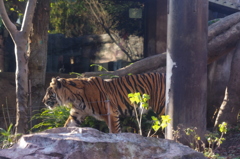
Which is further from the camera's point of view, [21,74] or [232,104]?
[232,104]

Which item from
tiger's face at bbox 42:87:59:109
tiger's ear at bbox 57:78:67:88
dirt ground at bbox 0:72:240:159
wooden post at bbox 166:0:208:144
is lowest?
dirt ground at bbox 0:72:240:159

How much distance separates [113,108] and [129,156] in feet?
11.3

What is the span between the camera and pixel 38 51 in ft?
22.9

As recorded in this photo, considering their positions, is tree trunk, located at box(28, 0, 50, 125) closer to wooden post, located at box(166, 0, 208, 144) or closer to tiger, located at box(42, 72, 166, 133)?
tiger, located at box(42, 72, 166, 133)

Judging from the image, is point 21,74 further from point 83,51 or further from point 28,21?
point 83,51

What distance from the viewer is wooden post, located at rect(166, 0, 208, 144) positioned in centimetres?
402

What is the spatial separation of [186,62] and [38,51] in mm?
3853

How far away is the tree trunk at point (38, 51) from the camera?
695 centimetres

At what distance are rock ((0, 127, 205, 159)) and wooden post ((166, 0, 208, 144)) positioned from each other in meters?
1.05

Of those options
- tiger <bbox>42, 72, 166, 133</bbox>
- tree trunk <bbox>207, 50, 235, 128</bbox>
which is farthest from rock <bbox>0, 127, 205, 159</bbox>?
tree trunk <bbox>207, 50, 235, 128</bbox>

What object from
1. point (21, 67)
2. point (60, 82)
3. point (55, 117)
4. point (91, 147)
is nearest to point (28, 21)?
point (21, 67)

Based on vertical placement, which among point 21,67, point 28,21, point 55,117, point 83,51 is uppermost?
point 28,21

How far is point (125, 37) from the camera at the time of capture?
584 inches

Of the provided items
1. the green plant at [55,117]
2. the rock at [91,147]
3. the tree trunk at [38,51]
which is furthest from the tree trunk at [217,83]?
the rock at [91,147]
